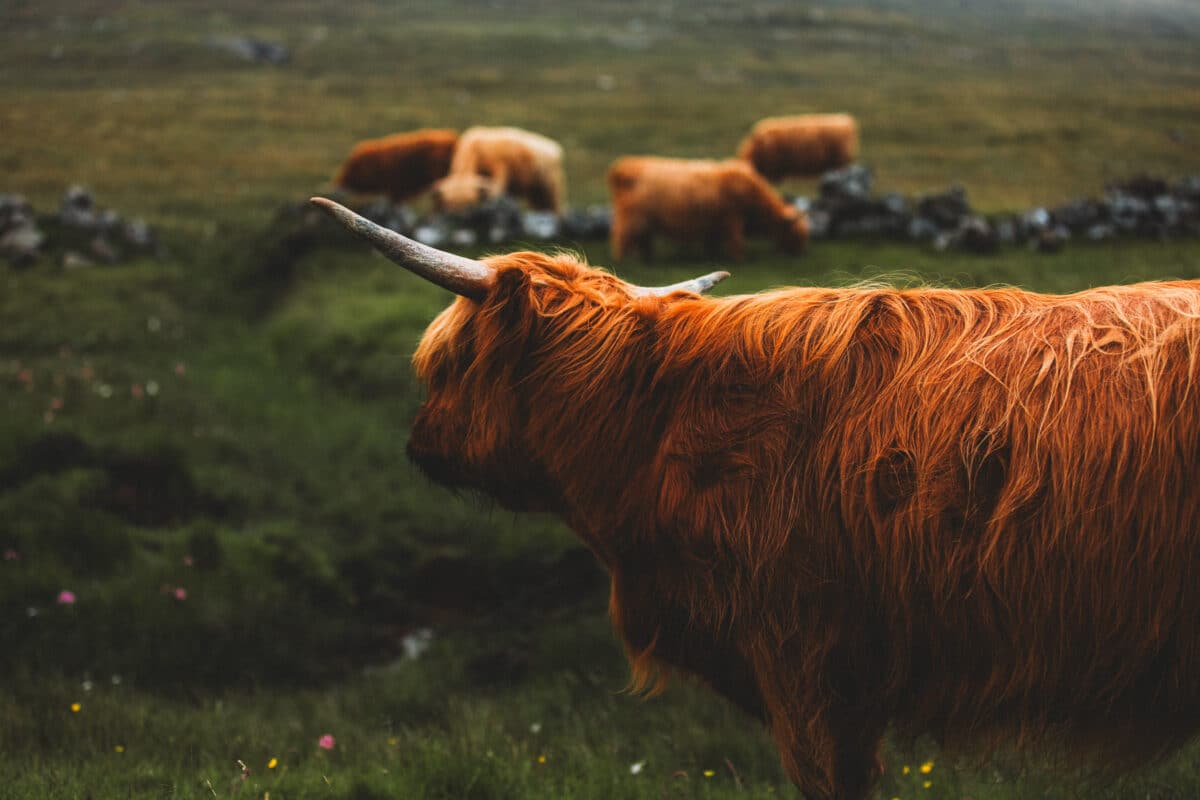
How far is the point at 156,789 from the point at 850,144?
22.3 metres

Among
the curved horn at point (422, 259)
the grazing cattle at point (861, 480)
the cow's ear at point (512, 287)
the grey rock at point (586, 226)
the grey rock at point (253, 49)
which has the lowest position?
the grey rock at point (586, 226)

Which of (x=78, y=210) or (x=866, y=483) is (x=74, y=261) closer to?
(x=78, y=210)

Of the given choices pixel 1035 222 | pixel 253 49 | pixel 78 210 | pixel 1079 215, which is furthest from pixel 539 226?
pixel 253 49

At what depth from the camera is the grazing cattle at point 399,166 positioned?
66.1ft

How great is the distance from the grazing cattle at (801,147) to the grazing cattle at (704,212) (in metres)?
10.1

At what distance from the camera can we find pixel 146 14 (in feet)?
161

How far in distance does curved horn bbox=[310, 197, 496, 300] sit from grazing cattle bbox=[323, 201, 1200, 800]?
0.01 meters

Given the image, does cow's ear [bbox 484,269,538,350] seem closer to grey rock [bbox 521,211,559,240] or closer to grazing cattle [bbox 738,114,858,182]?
grey rock [bbox 521,211,559,240]

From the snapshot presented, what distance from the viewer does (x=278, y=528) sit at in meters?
7.44

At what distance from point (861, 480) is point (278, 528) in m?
5.62

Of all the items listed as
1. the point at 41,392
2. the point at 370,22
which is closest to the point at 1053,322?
the point at 41,392

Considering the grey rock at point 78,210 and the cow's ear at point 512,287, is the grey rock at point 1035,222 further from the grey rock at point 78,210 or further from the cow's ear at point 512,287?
the grey rock at point 78,210

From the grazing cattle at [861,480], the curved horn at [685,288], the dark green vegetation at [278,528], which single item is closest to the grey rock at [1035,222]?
the dark green vegetation at [278,528]

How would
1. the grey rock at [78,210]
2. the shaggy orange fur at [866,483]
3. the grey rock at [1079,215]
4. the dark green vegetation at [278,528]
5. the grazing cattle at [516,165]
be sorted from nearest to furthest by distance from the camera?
the shaggy orange fur at [866,483], the dark green vegetation at [278,528], the grey rock at [1079,215], the grey rock at [78,210], the grazing cattle at [516,165]
